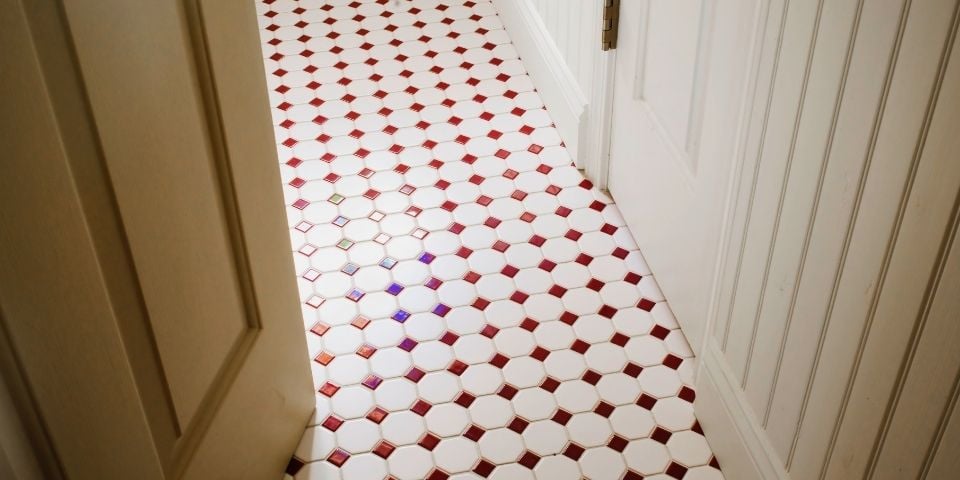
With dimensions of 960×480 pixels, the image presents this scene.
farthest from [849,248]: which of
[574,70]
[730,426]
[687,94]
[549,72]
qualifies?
[549,72]

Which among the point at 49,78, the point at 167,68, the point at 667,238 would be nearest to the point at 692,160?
the point at 667,238

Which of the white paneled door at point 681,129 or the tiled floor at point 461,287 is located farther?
the tiled floor at point 461,287

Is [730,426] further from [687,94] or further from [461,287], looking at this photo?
[461,287]

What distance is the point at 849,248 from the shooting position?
1.91 metres

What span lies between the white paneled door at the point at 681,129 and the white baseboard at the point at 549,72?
9.7 inches

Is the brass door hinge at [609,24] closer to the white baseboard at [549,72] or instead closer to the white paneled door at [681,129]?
the white paneled door at [681,129]

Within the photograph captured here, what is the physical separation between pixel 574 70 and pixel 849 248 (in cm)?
209

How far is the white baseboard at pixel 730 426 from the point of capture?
248 cm

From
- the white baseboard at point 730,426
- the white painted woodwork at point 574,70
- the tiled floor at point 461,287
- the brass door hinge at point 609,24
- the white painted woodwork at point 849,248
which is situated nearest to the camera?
the white painted woodwork at point 849,248

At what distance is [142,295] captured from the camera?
1750 millimetres

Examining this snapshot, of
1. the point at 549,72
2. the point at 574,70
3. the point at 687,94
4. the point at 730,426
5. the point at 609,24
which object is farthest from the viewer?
the point at 549,72

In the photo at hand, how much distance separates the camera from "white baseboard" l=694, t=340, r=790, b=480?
8.13 ft

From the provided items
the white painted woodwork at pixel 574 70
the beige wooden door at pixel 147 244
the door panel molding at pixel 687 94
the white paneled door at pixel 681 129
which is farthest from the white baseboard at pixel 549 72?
the beige wooden door at pixel 147 244

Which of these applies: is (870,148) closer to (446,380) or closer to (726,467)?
(726,467)
